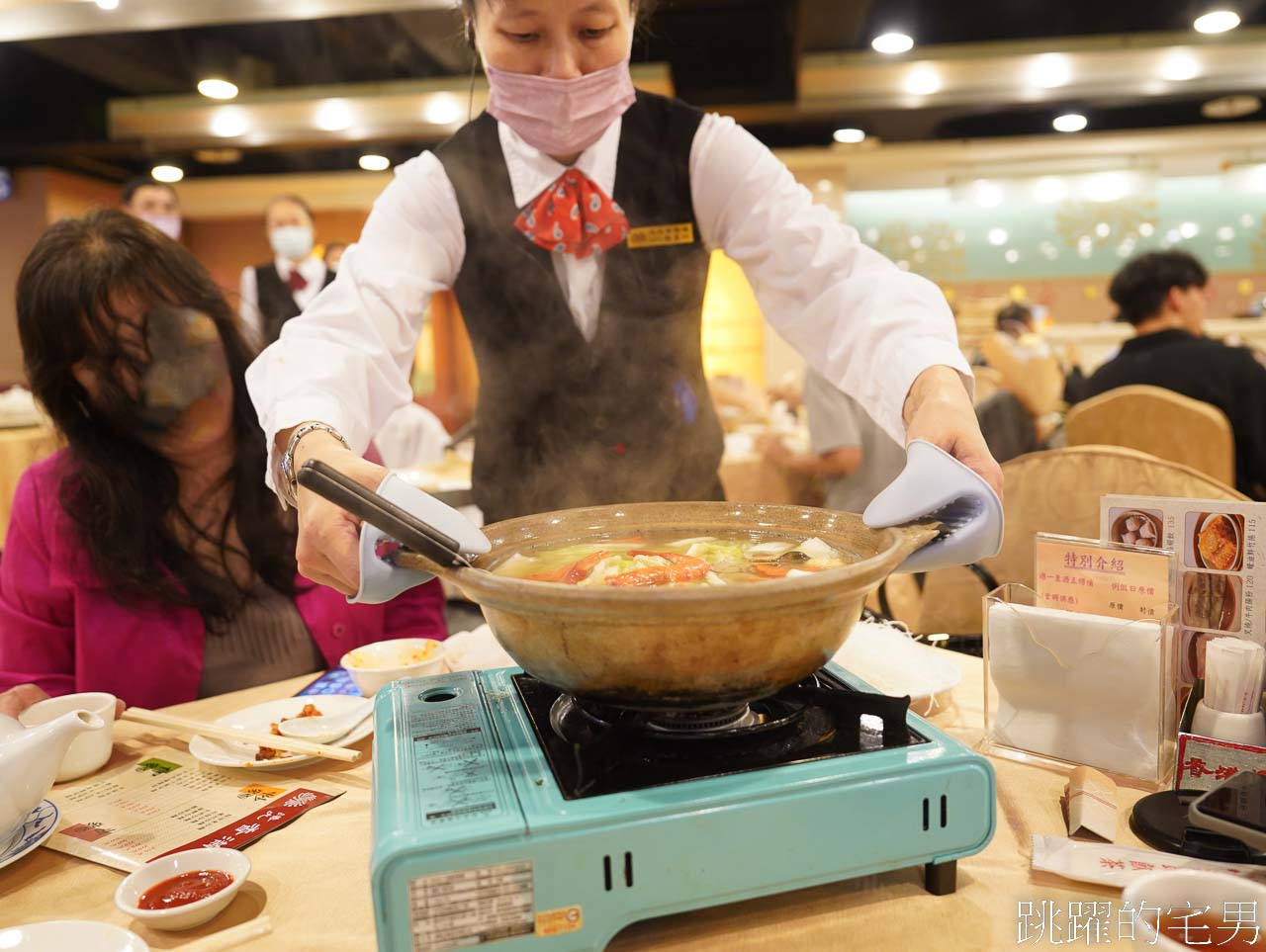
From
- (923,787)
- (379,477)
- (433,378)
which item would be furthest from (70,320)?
(433,378)

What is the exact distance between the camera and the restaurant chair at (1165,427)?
138 inches

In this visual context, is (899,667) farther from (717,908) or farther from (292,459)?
(292,459)

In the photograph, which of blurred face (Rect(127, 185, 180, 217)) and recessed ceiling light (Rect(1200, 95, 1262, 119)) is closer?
blurred face (Rect(127, 185, 180, 217))

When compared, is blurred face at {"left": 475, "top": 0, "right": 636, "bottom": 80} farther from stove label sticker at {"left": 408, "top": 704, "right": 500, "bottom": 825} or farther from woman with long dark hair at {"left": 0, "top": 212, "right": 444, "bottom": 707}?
stove label sticker at {"left": 408, "top": 704, "right": 500, "bottom": 825}

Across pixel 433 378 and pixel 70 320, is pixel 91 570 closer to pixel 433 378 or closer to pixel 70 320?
pixel 70 320

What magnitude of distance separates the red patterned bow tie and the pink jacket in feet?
3.60

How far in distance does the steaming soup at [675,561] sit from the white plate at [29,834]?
0.66m

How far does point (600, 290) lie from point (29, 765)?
1.41 meters

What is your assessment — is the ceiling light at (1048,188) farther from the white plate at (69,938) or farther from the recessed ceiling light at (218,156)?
the white plate at (69,938)

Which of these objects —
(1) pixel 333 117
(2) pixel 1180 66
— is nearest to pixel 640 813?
(1) pixel 333 117

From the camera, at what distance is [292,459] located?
1299mm

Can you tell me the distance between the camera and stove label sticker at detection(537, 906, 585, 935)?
32.8 inches

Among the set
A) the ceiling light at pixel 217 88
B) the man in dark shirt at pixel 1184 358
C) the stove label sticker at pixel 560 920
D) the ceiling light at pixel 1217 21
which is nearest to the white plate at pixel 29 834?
the stove label sticker at pixel 560 920

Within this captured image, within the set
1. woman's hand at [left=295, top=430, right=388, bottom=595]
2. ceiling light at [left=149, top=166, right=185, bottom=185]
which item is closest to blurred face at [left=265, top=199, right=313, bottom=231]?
ceiling light at [left=149, top=166, right=185, bottom=185]
